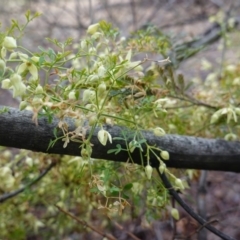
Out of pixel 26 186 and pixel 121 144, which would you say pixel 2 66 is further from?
pixel 26 186

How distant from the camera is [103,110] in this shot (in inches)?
27.6

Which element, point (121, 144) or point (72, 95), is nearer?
point (72, 95)

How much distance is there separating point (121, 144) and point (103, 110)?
0.33 feet

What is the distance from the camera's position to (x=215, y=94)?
1185 millimetres

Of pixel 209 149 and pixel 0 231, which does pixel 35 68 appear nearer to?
pixel 209 149

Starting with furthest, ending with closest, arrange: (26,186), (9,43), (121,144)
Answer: (26,186), (121,144), (9,43)

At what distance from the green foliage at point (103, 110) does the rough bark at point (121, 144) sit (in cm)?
2

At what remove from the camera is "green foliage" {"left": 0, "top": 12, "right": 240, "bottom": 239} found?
0.66m

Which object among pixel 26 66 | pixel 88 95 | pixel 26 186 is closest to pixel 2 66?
pixel 26 66

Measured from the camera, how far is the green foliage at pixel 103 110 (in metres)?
0.66

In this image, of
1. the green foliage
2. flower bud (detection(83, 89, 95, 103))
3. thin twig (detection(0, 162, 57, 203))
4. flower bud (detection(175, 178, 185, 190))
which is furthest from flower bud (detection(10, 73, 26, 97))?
thin twig (detection(0, 162, 57, 203))

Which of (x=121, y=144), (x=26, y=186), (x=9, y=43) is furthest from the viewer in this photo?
(x=26, y=186)

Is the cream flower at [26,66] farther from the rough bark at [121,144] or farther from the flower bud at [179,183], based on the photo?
the flower bud at [179,183]

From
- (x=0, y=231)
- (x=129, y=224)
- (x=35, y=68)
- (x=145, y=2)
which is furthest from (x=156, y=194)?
(x=145, y=2)
